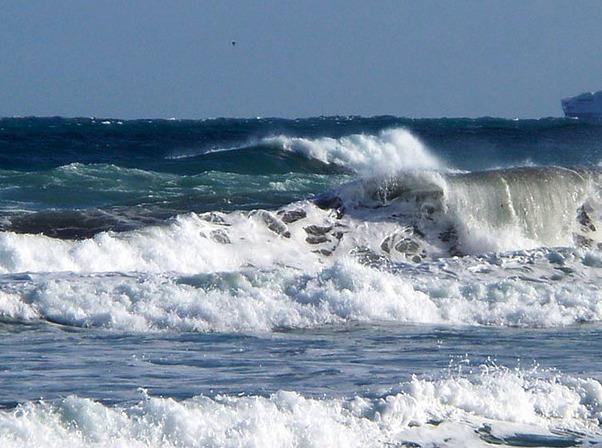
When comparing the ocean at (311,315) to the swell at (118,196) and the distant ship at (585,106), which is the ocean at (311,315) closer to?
the swell at (118,196)

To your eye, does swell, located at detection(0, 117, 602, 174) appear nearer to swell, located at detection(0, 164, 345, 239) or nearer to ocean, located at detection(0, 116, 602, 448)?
swell, located at detection(0, 164, 345, 239)

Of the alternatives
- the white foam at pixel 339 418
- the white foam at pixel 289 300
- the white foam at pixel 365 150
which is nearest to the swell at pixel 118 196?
the white foam at pixel 289 300

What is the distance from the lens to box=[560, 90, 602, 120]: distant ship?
96.4 metres

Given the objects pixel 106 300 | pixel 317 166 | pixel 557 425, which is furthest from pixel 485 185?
pixel 317 166

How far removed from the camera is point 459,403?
8406 millimetres

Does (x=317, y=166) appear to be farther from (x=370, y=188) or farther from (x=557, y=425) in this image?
(x=557, y=425)

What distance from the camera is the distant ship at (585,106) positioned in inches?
3797

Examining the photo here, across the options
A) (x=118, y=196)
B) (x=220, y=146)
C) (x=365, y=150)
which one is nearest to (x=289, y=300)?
(x=118, y=196)

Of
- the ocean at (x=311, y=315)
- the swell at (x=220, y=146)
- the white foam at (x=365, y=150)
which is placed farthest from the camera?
the white foam at (x=365, y=150)

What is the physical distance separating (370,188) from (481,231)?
67.1 inches

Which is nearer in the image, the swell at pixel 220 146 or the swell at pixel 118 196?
the swell at pixel 118 196

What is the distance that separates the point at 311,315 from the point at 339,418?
16.6ft

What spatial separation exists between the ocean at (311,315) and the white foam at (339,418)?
0.01m

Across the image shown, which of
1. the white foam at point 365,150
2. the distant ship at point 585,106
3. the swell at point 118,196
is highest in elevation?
the distant ship at point 585,106
